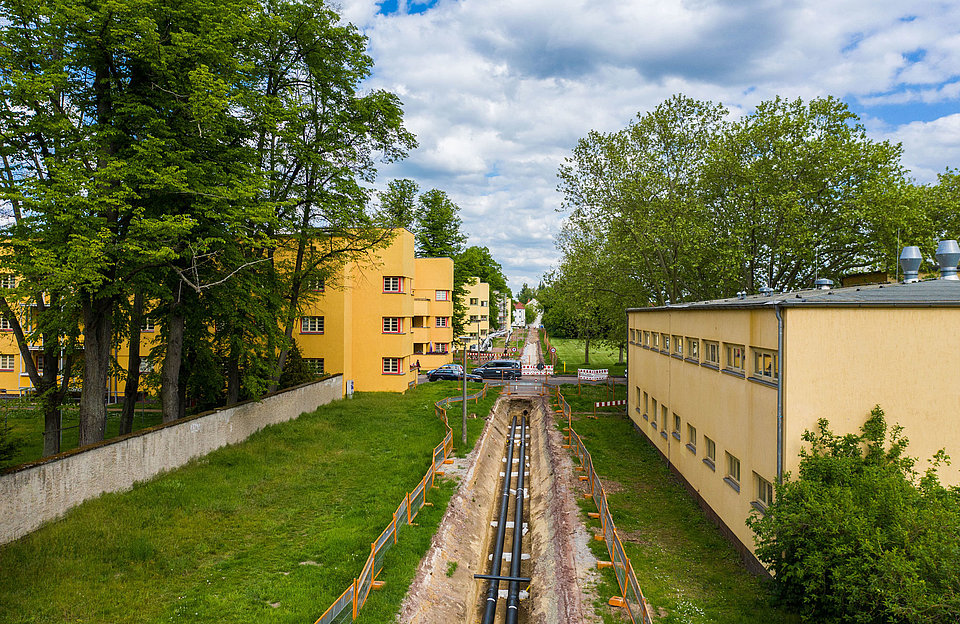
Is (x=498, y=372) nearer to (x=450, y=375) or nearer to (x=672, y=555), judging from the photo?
(x=450, y=375)

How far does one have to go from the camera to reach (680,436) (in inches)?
776

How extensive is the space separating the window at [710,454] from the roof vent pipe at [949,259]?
791cm

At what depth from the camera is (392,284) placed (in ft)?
121

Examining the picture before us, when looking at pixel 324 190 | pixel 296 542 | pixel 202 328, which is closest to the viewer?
pixel 296 542

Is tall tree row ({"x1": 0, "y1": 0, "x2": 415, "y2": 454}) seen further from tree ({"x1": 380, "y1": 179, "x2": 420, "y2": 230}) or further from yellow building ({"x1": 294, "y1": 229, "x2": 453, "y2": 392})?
yellow building ({"x1": 294, "y1": 229, "x2": 453, "y2": 392})

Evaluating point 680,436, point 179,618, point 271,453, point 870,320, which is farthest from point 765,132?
point 179,618

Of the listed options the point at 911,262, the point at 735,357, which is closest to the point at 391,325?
the point at 735,357

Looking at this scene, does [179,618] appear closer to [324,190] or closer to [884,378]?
[884,378]

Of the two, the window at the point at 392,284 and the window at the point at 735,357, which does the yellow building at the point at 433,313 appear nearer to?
the window at the point at 392,284

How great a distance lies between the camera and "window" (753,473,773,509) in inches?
475

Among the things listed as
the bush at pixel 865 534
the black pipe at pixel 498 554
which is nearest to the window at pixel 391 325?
the black pipe at pixel 498 554

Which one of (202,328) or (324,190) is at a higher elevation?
(324,190)

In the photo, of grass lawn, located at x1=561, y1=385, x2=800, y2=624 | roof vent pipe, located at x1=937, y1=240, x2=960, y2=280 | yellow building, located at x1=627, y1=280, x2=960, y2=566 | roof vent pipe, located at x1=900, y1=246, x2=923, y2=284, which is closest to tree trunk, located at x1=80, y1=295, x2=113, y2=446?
grass lawn, located at x1=561, y1=385, x2=800, y2=624

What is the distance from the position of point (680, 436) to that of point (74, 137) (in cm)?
2156
